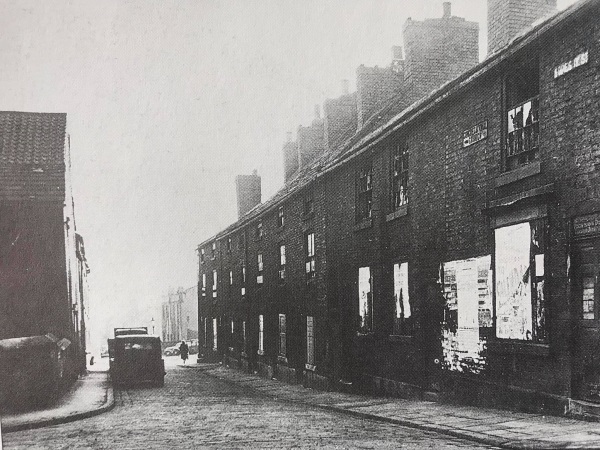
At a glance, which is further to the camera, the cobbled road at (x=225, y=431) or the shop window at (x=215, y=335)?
the shop window at (x=215, y=335)

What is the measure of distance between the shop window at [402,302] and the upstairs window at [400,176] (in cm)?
155

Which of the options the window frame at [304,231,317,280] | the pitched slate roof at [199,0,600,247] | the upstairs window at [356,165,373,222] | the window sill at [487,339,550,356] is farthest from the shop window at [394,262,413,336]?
the window frame at [304,231,317,280]

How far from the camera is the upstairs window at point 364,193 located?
18.2 meters

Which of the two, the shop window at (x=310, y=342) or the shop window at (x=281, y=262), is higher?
the shop window at (x=281, y=262)

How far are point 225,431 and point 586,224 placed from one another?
20.7 ft

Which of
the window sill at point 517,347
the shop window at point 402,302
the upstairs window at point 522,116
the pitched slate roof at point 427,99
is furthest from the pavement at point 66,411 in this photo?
the upstairs window at point 522,116

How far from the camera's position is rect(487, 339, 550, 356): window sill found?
1058 cm

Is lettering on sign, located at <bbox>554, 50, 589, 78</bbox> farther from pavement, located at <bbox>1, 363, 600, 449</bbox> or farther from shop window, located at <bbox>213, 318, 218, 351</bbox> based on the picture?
shop window, located at <bbox>213, 318, 218, 351</bbox>

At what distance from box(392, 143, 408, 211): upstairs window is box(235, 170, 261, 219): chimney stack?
22.9m

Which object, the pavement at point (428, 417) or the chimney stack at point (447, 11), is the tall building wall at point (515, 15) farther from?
the pavement at point (428, 417)

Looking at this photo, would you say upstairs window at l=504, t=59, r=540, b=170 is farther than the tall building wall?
No

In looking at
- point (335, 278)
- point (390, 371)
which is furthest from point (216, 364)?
point (390, 371)

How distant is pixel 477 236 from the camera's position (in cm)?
1267

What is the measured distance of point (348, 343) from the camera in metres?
19.7
